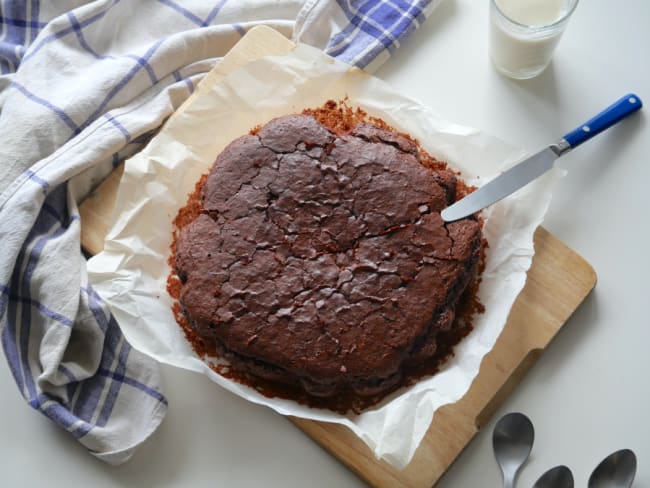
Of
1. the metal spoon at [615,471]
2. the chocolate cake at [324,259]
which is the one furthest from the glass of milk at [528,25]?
the metal spoon at [615,471]

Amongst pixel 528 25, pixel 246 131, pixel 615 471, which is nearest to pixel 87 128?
pixel 246 131

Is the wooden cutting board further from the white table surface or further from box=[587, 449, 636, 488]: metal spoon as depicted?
box=[587, 449, 636, 488]: metal spoon

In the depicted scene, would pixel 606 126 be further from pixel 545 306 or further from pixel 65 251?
pixel 65 251

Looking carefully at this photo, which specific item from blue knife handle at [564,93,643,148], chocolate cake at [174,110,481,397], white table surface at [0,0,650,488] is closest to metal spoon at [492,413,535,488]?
white table surface at [0,0,650,488]

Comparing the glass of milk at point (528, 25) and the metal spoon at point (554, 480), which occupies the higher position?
the glass of milk at point (528, 25)

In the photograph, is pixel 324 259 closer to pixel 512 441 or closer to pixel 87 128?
pixel 512 441

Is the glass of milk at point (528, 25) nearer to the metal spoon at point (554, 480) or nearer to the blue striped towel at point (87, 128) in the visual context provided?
the blue striped towel at point (87, 128)

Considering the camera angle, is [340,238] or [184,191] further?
[184,191]

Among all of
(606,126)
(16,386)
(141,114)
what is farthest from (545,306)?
(16,386)
